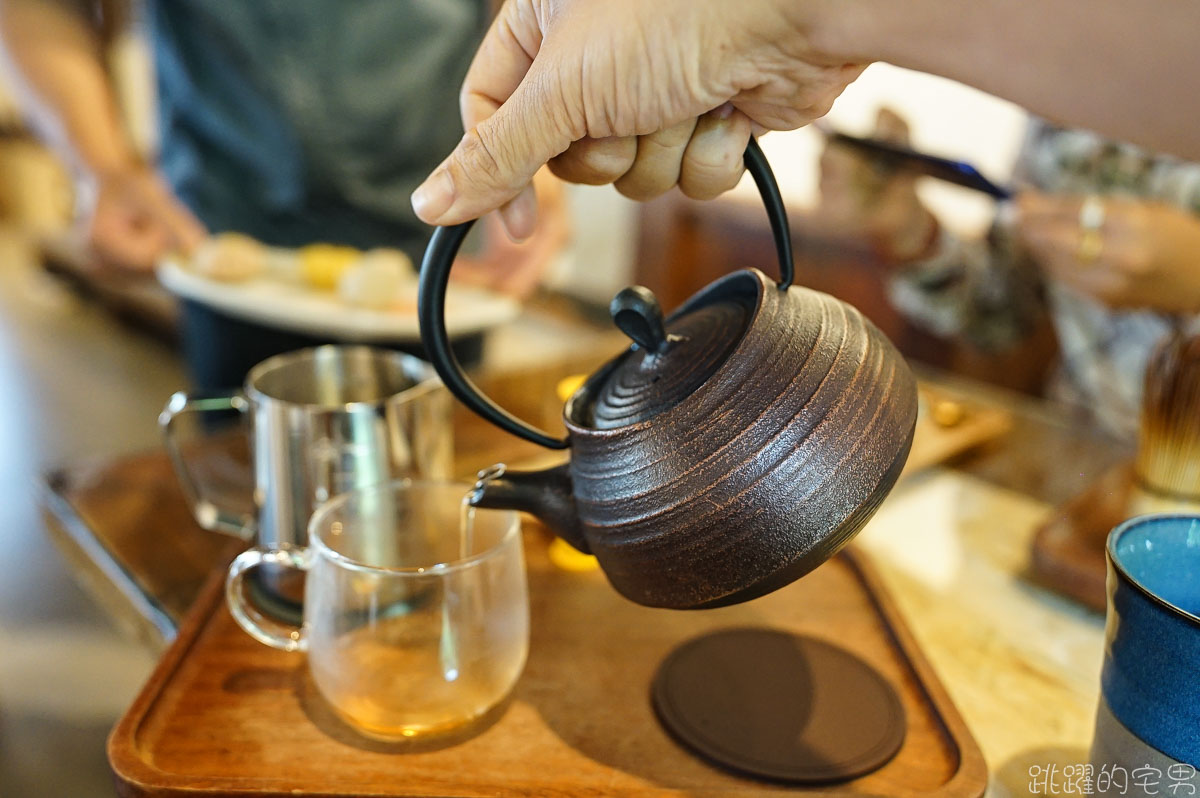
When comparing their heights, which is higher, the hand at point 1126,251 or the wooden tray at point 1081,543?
the hand at point 1126,251

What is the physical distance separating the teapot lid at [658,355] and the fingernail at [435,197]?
0.37 feet

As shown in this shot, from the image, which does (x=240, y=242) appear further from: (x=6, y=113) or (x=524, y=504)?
(x=6, y=113)

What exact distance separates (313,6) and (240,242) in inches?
16.1

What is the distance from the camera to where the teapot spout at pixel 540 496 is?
1.82ft

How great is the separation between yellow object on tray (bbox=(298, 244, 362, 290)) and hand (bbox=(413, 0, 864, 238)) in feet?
3.59

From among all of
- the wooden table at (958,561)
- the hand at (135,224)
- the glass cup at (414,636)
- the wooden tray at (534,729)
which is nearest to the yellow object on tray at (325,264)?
the hand at (135,224)

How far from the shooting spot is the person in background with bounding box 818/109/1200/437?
1.21 m

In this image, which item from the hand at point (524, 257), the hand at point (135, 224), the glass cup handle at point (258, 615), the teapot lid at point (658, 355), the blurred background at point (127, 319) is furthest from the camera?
the hand at point (524, 257)

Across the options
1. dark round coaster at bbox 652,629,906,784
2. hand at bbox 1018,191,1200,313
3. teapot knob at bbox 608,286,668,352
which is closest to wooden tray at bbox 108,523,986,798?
dark round coaster at bbox 652,629,906,784

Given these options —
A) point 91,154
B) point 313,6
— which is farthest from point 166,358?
point 313,6

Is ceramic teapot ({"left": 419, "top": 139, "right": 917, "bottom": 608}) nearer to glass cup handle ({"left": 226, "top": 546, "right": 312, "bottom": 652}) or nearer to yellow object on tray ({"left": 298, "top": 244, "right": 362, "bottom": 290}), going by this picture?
glass cup handle ({"left": 226, "top": 546, "right": 312, "bottom": 652})

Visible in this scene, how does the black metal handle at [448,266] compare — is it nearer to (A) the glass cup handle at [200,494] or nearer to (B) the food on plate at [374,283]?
(A) the glass cup handle at [200,494]

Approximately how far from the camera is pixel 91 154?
152 cm

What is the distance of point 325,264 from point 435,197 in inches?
45.9
